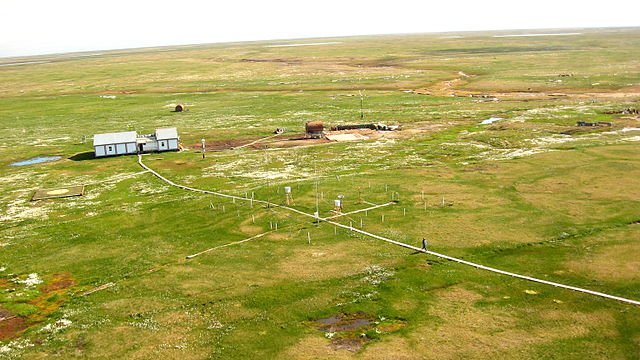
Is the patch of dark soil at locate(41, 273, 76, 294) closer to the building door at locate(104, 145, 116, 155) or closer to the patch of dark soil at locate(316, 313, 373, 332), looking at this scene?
the patch of dark soil at locate(316, 313, 373, 332)

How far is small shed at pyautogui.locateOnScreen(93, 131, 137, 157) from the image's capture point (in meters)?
93.6

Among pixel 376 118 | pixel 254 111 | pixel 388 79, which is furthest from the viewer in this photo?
pixel 388 79

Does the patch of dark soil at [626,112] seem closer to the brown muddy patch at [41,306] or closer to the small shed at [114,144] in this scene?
the small shed at [114,144]

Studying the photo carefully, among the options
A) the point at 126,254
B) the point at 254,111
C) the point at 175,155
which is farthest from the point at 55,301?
the point at 254,111

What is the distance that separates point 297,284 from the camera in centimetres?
4344

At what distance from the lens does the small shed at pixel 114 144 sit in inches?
3686

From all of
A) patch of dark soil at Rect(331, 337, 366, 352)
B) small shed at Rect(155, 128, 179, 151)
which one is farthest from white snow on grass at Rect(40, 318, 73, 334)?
small shed at Rect(155, 128, 179, 151)

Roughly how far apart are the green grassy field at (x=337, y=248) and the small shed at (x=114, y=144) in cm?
298

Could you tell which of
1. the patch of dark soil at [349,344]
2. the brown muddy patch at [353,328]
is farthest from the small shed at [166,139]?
the patch of dark soil at [349,344]

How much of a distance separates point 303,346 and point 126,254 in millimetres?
25146

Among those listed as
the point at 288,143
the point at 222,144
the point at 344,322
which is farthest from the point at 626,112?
the point at 344,322

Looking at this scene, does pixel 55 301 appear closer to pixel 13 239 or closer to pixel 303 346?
pixel 13 239

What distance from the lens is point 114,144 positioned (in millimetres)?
94250

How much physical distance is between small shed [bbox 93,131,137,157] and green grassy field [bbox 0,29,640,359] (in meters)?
2.98
